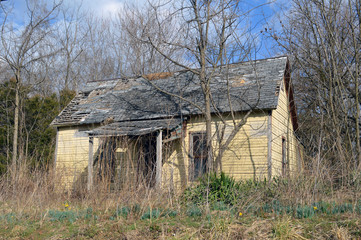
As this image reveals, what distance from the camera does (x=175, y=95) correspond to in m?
11.8

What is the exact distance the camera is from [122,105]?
14.9m

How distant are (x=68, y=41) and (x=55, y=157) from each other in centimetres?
1708

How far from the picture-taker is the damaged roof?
12562mm

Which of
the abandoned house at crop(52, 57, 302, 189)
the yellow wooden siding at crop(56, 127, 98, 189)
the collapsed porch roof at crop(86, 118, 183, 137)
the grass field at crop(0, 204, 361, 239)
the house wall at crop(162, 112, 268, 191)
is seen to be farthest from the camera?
the yellow wooden siding at crop(56, 127, 98, 189)

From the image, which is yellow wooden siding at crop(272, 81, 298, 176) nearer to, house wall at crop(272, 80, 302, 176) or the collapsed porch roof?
house wall at crop(272, 80, 302, 176)

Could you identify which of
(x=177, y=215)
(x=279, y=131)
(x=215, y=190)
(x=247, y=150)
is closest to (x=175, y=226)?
(x=177, y=215)

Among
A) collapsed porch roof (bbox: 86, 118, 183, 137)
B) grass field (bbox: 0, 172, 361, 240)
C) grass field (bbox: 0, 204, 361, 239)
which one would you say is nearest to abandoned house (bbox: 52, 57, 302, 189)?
collapsed porch roof (bbox: 86, 118, 183, 137)

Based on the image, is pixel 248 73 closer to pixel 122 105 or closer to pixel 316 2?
pixel 316 2

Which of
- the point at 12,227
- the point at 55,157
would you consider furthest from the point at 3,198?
the point at 55,157

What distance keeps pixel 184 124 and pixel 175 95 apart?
5.11ft

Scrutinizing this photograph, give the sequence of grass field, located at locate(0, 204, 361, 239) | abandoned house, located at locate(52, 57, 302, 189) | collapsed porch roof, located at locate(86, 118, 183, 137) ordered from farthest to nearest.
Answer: abandoned house, located at locate(52, 57, 302, 189), collapsed porch roof, located at locate(86, 118, 183, 137), grass field, located at locate(0, 204, 361, 239)

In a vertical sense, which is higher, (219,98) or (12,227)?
(219,98)

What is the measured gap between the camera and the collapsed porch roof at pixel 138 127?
11.3 m

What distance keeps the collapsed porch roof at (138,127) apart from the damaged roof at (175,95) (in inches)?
13.0
